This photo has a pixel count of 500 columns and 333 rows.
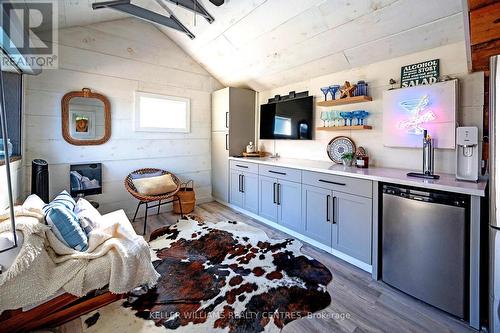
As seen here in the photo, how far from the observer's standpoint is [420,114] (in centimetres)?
237

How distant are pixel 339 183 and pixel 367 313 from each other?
1.14 meters

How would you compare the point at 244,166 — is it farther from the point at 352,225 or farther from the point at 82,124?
the point at 82,124

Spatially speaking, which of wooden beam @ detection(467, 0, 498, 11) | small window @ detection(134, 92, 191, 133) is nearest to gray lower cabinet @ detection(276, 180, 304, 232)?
wooden beam @ detection(467, 0, 498, 11)

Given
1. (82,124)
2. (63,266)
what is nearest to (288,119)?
(82,124)

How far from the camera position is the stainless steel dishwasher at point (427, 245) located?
5.36ft

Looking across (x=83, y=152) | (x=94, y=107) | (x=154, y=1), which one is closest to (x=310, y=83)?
(x=154, y=1)

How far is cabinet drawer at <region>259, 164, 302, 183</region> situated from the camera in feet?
9.49

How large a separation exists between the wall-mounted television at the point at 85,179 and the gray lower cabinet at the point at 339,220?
2.86m

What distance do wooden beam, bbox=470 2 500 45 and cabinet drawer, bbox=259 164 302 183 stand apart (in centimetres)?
183

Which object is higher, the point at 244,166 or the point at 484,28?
the point at 484,28

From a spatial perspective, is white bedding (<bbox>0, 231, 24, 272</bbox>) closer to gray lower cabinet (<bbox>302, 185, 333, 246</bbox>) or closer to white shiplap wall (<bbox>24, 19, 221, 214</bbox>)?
white shiplap wall (<bbox>24, 19, 221, 214</bbox>)

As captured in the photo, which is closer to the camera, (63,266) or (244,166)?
(63,266)

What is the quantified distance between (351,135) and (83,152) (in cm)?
361

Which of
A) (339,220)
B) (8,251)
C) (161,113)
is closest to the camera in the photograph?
(8,251)
